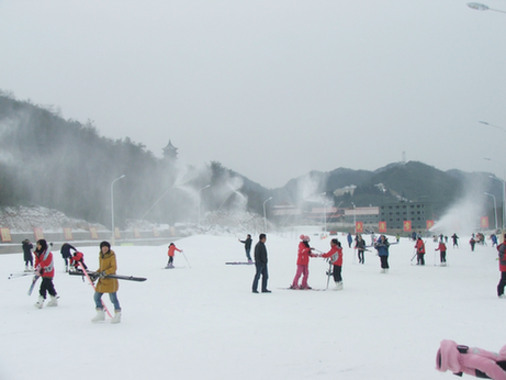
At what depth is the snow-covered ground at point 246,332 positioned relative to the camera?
6652 mm

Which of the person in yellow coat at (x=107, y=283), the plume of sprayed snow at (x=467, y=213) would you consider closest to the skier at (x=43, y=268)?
the person in yellow coat at (x=107, y=283)

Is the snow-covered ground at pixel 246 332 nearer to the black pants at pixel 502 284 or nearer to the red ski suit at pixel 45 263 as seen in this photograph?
the black pants at pixel 502 284

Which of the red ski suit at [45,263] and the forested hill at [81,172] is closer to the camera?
the red ski suit at [45,263]

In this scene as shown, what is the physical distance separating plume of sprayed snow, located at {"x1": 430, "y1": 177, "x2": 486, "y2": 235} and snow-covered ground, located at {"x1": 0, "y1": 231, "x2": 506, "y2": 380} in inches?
4160

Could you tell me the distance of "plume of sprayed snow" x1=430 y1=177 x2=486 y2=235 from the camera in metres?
120

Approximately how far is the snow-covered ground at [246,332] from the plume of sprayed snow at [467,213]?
106 metres

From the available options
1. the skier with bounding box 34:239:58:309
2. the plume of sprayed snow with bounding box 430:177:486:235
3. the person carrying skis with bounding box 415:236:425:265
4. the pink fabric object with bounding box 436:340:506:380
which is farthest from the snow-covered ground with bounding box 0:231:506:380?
the plume of sprayed snow with bounding box 430:177:486:235

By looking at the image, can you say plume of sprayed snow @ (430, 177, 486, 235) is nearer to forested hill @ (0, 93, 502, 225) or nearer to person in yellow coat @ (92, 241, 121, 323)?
forested hill @ (0, 93, 502, 225)

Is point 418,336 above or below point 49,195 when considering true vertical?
below

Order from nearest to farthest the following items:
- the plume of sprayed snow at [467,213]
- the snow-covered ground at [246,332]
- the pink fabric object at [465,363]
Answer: the pink fabric object at [465,363]
the snow-covered ground at [246,332]
the plume of sprayed snow at [467,213]

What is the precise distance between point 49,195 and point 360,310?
236 ft

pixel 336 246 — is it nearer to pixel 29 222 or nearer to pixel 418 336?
pixel 418 336

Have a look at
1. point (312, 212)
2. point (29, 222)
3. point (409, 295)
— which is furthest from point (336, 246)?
point (312, 212)

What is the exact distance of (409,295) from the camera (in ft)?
47.1
